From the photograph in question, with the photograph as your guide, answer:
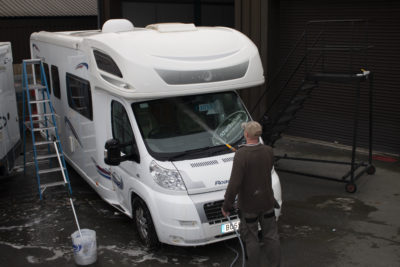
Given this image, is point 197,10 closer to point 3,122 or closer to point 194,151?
point 3,122

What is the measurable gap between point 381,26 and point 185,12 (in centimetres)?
838

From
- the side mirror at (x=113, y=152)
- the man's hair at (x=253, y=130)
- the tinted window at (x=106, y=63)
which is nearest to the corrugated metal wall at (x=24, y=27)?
the tinted window at (x=106, y=63)

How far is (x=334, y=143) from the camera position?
39.3 feet

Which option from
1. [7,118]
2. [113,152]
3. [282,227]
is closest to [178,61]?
[113,152]

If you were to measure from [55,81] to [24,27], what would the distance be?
15.2 m

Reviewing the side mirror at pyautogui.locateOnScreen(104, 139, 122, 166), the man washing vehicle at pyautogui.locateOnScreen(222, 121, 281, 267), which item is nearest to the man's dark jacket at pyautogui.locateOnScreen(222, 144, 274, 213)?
the man washing vehicle at pyautogui.locateOnScreen(222, 121, 281, 267)

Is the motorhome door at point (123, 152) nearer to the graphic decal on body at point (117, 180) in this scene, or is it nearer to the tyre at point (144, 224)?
the graphic decal on body at point (117, 180)

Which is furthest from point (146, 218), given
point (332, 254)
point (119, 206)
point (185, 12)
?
point (185, 12)

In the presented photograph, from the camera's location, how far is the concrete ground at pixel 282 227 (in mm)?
6508

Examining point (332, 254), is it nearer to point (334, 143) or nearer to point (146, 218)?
point (146, 218)

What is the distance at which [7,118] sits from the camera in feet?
30.4

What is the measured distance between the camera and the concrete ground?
651cm

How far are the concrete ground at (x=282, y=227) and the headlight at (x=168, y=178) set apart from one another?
3.48 ft

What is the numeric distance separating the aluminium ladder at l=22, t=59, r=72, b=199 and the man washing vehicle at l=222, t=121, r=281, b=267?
4175mm
